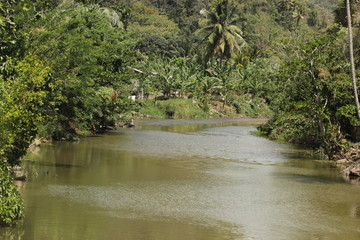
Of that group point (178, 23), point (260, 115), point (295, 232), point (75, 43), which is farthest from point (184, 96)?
point (295, 232)

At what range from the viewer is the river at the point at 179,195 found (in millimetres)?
11281

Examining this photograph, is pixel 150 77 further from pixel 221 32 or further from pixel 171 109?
pixel 221 32

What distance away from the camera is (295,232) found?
38.1 feet

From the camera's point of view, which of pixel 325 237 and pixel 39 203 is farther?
pixel 39 203

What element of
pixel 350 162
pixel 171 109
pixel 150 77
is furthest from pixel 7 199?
pixel 150 77

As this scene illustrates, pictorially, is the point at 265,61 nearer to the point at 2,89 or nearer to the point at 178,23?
the point at 178,23

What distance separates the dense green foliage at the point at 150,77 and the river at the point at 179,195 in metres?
1.45

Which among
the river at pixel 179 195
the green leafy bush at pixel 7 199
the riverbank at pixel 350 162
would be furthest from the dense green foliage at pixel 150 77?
the river at pixel 179 195

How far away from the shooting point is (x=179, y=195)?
14.9 metres

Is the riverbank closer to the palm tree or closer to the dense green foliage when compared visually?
the dense green foliage

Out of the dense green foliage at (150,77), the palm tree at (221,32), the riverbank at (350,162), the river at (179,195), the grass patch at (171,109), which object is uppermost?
the palm tree at (221,32)

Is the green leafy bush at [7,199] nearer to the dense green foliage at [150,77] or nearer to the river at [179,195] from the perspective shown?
the dense green foliage at [150,77]

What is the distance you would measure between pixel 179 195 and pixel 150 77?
41160 mm

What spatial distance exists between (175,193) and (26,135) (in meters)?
4.55
